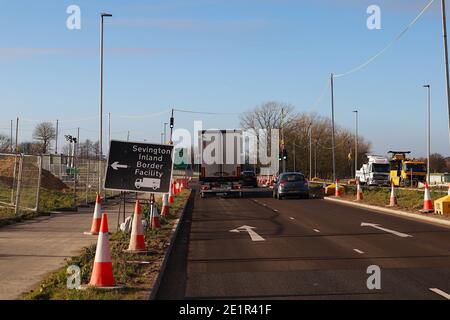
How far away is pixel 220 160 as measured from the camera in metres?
Result: 34.2

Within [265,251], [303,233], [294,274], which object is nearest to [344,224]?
[303,233]

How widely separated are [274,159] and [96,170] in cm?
5098

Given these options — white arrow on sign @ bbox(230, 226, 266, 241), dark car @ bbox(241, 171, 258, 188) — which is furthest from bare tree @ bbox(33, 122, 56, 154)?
white arrow on sign @ bbox(230, 226, 266, 241)

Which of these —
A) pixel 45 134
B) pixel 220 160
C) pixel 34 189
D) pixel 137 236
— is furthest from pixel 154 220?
pixel 45 134

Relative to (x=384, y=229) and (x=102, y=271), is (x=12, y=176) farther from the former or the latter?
(x=102, y=271)

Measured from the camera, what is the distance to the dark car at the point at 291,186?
32.2m

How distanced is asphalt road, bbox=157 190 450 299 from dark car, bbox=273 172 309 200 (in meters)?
13.9

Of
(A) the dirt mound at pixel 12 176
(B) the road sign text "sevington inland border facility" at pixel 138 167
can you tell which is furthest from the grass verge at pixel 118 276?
(A) the dirt mound at pixel 12 176

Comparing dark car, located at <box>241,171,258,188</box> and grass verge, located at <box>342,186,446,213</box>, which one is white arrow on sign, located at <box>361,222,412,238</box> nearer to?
grass verge, located at <box>342,186,446,213</box>

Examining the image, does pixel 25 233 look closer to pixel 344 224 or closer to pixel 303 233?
pixel 303 233

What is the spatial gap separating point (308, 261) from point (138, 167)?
486 cm

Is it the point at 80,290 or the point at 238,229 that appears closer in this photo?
the point at 80,290
